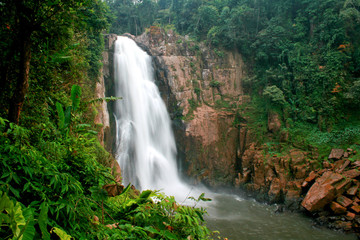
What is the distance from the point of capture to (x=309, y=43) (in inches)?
645

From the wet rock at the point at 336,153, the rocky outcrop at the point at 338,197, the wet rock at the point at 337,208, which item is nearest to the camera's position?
the rocky outcrop at the point at 338,197

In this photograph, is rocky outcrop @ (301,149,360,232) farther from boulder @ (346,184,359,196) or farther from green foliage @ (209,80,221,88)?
green foliage @ (209,80,221,88)

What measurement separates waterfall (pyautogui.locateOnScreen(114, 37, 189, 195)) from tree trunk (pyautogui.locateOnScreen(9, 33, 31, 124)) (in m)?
10.3

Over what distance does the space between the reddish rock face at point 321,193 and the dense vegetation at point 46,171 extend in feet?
30.9

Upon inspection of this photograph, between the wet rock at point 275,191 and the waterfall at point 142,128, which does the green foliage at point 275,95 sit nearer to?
the wet rock at point 275,191

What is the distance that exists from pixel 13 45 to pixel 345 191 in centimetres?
1294

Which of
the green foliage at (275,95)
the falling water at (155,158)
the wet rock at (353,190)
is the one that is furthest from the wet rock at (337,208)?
the green foliage at (275,95)

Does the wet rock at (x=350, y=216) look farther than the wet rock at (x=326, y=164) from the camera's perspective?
No

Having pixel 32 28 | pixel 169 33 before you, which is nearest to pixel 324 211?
pixel 32 28

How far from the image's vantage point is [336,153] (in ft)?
38.6

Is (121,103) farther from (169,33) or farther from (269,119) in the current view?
(269,119)

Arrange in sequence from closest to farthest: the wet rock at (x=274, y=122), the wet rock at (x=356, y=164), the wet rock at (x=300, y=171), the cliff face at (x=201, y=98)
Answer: the wet rock at (x=356, y=164) → the wet rock at (x=300, y=171) → the wet rock at (x=274, y=122) → the cliff face at (x=201, y=98)

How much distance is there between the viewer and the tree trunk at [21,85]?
268 cm

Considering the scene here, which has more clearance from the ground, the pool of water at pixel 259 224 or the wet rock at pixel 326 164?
the wet rock at pixel 326 164
